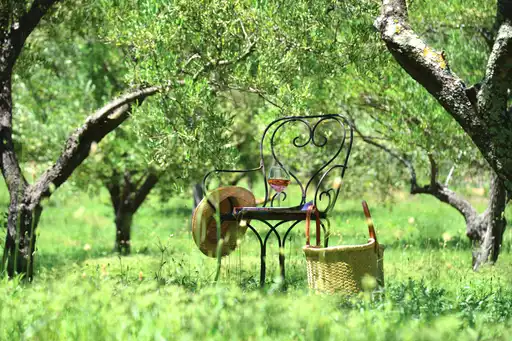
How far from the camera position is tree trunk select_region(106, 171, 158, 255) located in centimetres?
1630

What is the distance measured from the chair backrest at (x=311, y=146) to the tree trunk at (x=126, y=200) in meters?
2.77

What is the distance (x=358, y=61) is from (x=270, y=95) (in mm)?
1091

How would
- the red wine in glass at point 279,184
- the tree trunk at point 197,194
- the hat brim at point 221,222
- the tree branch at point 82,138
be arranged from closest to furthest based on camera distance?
the hat brim at point 221,222, the red wine in glass at point 279,184, the tree trunk at point 197,194, the tree branch at point 82,138

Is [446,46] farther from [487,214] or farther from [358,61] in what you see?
[358,61]

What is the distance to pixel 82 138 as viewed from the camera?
340 inches

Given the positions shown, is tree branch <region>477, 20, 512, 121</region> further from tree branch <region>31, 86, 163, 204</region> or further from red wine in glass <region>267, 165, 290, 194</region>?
tree branch <region>31, 86, 163, 204</region>

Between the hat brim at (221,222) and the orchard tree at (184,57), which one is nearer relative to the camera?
the hat brim at (221,222)

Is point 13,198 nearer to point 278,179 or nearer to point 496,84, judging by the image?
point 278,179

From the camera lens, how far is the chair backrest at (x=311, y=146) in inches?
286

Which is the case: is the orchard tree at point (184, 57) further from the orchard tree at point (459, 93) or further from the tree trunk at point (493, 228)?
the tree trunk at point (493, 228)

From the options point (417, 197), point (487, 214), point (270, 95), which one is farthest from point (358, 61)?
point (417, 197)

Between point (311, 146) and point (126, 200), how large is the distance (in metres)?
4.44

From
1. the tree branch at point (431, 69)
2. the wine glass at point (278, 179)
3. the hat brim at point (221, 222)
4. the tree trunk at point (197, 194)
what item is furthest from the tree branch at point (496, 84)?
the tree trunk at point (197, 194)

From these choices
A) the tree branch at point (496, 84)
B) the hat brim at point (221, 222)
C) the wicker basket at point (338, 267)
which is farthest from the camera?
the hat brim at point (221, 222)
